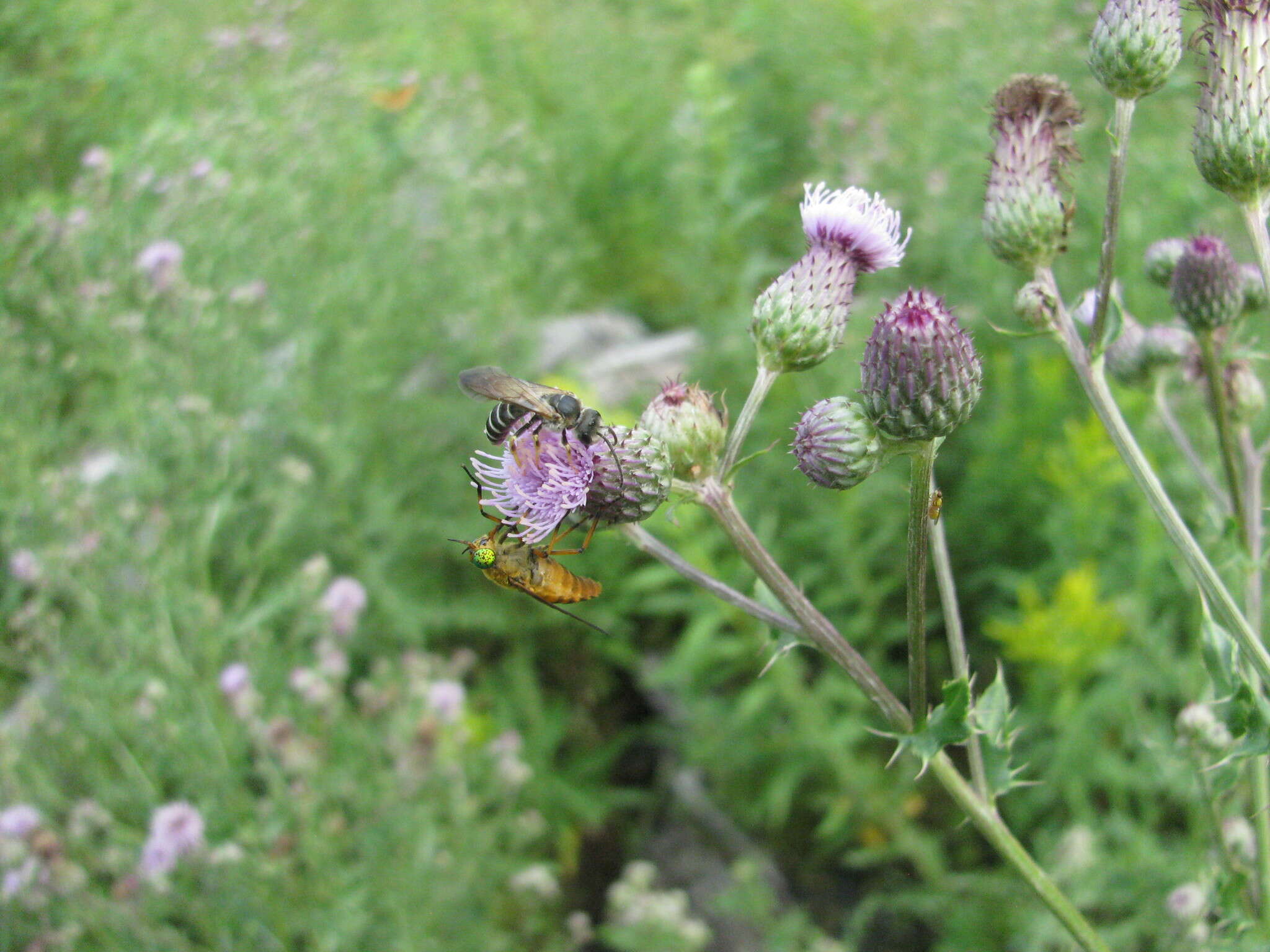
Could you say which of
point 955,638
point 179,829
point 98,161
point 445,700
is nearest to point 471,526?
point 445,700

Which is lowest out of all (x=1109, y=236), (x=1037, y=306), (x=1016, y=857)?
(x=1016, y=857)

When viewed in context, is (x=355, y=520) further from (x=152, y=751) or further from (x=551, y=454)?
(x=551, y=454)

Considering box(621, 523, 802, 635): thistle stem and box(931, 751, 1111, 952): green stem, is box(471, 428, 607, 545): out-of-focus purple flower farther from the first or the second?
box(931, 751, 1111, 952): green stem

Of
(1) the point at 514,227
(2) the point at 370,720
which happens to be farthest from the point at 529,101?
(2) the point at 370,720

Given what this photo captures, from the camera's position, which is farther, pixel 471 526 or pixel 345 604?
pixel 471 526

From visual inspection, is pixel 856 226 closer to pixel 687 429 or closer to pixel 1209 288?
pixel 687 429
